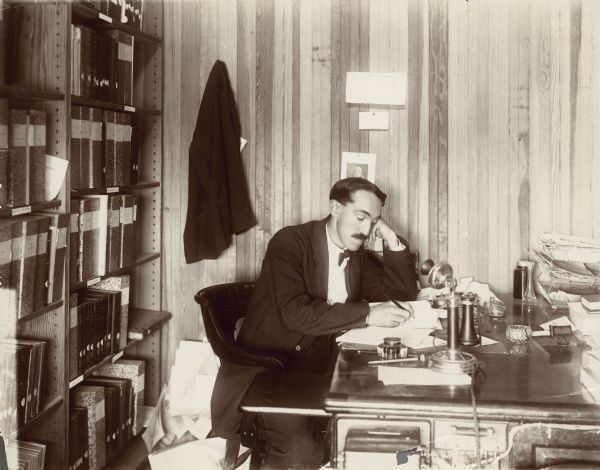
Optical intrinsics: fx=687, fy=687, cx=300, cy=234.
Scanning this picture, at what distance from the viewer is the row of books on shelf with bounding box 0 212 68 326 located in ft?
7.30

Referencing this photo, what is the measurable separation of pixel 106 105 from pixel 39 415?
1.29 meters

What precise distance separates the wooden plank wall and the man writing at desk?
52 cm

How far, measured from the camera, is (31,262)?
2.33m

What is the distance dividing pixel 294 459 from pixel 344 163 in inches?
61.4

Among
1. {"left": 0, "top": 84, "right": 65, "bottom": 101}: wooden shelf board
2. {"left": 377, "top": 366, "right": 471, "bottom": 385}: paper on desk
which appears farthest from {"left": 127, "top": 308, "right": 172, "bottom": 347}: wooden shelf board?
{"left": 377, "top": 366, "right": 471, "bottom": 385}: paper on desk

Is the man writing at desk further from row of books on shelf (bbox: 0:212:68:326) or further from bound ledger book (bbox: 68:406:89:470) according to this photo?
row of books on shelf (bbox: 0:212:68:326)

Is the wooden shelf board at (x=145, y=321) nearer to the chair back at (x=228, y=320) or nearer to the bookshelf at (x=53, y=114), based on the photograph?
the bookshelf at (x=53, y=114)

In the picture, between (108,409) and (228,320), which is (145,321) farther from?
(228,320)

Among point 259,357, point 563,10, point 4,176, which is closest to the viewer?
point 4,176

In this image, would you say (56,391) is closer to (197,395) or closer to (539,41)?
(197,395)

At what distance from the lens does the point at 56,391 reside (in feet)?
8.50

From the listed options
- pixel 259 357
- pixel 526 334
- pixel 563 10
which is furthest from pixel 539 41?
pixel 259 357

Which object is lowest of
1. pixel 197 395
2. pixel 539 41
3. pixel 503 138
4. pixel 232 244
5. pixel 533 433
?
pixel 197 395

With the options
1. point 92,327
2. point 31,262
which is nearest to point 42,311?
point 31,262
